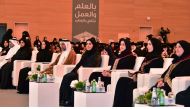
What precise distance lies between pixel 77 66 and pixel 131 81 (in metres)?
3.03

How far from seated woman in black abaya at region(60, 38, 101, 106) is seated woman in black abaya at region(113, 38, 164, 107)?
1.76 m

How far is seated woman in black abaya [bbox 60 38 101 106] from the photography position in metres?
11.1

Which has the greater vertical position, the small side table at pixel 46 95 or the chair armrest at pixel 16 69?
the chair armrest at pixel 16 69

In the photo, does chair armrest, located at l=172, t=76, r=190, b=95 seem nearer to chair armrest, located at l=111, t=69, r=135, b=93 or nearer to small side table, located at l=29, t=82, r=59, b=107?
chair armrest, located at l=111, t=69, r=135, b=93

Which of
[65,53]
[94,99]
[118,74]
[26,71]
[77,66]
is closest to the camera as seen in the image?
[94,99]

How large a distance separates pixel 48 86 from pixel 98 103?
207 centimetres

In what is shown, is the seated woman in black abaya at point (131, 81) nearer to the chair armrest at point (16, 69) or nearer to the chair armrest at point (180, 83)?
the chair armrest at point (180, 83)

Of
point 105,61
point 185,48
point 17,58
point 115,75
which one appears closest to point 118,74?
point 115,75

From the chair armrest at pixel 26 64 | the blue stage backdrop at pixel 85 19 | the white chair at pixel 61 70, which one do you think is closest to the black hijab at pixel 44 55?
the chair armrest at pixel 26 64

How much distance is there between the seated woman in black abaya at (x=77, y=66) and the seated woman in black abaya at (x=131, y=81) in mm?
1760

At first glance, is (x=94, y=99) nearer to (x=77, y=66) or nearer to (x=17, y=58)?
(x=77, y=66)

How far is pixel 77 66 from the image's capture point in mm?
11625

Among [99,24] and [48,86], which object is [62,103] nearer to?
[48,86]

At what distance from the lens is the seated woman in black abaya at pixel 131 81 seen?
859 cm
